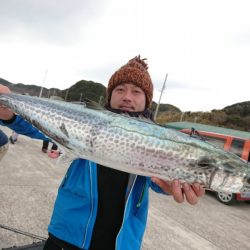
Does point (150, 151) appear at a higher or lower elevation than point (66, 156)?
higher

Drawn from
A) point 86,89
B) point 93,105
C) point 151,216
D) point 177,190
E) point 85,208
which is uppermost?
point 86,89

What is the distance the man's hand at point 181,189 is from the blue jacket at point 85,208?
326 mm

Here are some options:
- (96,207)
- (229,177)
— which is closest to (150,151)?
(229,177)

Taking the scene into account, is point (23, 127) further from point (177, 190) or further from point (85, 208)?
point (177, 190)

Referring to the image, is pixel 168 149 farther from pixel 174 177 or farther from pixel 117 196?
pixel 117 196

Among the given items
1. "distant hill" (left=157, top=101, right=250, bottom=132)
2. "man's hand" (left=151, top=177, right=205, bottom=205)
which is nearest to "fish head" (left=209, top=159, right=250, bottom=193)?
"man's hand" (left=151, top=177, right=205, bottom=205)

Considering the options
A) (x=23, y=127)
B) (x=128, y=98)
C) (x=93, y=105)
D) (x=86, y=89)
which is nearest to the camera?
(x=93, y=105)

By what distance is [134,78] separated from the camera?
2.61 m

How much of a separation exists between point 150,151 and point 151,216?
4.53 metres

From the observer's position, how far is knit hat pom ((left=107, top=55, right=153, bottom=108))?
2.60 meters

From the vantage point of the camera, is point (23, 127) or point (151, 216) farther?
point (151, 216)

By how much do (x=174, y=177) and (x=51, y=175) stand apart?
5.98 m

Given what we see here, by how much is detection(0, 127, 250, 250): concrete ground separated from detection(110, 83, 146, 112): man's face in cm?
228

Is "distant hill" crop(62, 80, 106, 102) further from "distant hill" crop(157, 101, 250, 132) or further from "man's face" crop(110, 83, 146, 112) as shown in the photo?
"man's face" crop(110, 83, 146, 112)
